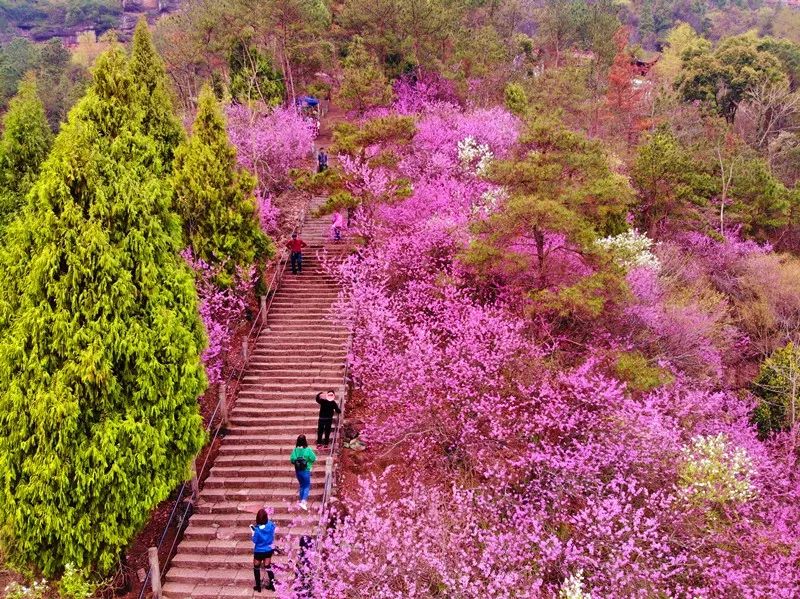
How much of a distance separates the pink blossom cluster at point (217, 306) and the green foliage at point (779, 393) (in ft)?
57.6

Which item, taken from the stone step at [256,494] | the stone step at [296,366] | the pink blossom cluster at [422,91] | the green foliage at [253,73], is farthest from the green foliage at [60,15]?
the stone step at [256,494]

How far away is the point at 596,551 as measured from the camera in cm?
1162

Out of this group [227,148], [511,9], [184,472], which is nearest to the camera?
[184,472]

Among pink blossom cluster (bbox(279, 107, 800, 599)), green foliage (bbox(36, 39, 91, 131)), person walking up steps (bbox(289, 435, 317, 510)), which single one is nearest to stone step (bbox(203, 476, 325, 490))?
person walking up steps (bbox(289, 435, 317, 510))

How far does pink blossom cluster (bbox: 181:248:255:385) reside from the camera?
50.9 feet

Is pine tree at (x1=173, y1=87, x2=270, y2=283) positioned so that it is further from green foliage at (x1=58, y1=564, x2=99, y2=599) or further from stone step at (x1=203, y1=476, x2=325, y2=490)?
green foliage at (x1=58, y1=564, x2=99, y2=599)

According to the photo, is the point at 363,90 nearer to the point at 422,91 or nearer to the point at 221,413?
the point at 422,91

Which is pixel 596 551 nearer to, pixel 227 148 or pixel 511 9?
pixel 227 148

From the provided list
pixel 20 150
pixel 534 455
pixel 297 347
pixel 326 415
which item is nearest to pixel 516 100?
Result: pixel 297 347

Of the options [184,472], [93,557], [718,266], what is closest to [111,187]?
[184,472]

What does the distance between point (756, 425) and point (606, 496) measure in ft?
28.8

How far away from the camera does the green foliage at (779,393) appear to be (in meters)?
18.9

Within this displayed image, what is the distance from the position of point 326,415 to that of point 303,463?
5.56ft

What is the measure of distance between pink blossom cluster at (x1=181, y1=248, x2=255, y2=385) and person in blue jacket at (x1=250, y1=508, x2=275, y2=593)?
5.61 metres
